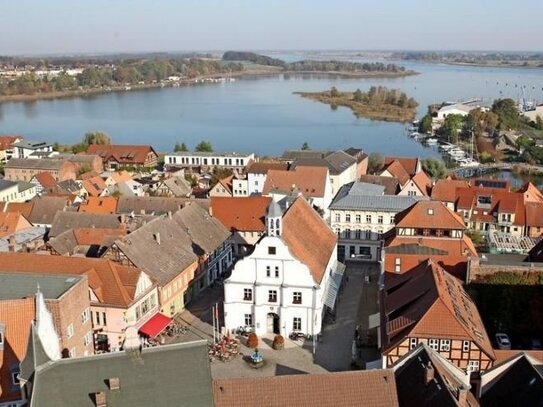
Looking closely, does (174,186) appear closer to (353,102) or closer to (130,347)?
(130,347)

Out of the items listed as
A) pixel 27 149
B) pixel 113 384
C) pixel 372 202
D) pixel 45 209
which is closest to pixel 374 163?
pixel 372 202

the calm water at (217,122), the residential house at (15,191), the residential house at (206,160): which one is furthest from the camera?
the calm water at (217,122)

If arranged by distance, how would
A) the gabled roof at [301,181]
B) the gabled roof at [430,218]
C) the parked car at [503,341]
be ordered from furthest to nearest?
1. the gabled roof at [301,181]
2. the gabled roof at [430,218]
3. the parked car at [503,341]

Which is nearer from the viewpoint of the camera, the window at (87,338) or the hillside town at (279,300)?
the hillside town at (279,300)

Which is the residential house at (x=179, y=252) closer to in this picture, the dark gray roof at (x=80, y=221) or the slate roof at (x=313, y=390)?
the dark gray roof at (x=80, y=221)

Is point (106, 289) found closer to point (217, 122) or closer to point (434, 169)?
point (434, 169)

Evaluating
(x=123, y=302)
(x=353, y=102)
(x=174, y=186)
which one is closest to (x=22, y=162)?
(x=174, y=186)

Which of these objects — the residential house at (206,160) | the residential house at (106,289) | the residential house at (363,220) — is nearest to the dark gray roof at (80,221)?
the residential house at (106,289)

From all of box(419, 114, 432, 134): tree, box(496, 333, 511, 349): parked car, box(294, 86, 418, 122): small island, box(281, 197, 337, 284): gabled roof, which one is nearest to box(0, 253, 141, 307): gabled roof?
box(281, 197, 337, 284): gabled roof
